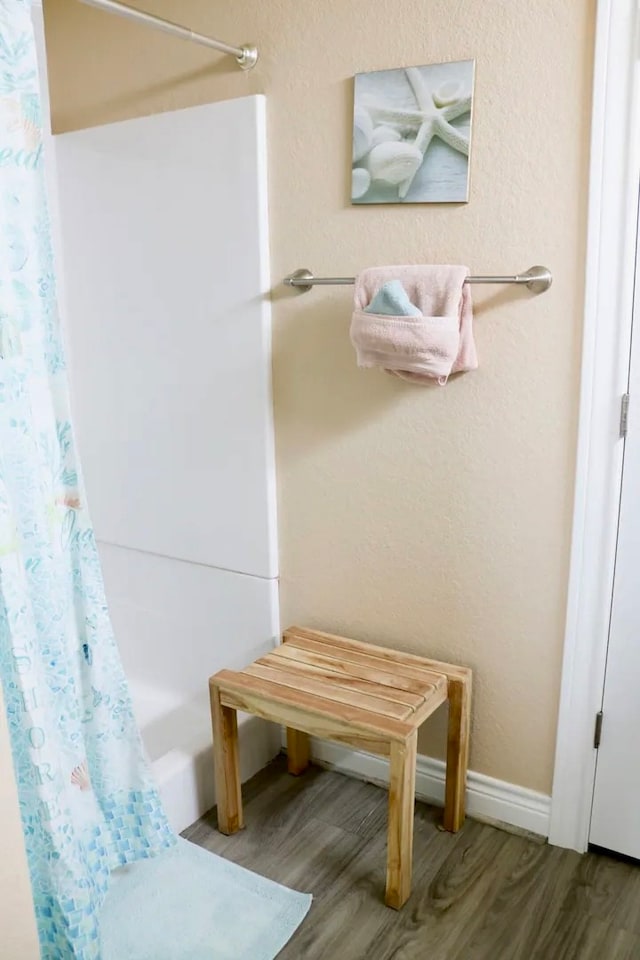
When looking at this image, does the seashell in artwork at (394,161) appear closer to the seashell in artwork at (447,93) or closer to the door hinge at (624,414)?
the seashell in artwork at (447,93)

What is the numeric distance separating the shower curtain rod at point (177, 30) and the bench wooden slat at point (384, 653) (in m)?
1.41

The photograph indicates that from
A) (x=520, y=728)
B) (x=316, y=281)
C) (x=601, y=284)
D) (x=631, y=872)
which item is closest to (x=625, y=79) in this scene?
(x=601, y=284)

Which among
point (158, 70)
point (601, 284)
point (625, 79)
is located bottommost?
point (601, 284)

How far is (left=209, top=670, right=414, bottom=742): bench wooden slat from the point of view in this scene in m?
1.63

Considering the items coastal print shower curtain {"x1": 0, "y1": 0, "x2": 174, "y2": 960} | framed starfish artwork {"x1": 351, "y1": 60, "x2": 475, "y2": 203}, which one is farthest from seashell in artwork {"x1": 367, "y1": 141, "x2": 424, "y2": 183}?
coastal print shower curtain {"x1": 0, "y1": 0, "x2": 174, "y2": 960}

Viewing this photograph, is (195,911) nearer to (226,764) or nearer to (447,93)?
(226,764)

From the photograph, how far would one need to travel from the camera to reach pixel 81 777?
156 centimetres

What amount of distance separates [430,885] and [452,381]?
112cm

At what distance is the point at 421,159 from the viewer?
1740 millimetres

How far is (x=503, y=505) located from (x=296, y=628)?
2.16 feet

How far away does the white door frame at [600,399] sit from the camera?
4.97 feet

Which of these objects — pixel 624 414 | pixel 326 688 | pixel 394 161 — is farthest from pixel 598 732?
pixel 394 161

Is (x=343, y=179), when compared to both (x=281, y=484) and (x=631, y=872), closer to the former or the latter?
(x=281, y=484)

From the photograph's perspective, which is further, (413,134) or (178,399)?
(178,399)
